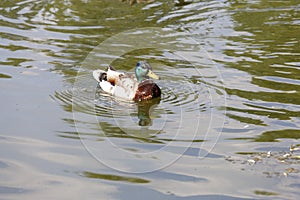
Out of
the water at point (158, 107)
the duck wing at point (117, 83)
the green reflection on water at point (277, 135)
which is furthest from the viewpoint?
the duck wing at point (117, 83)

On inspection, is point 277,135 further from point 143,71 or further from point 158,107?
point 143,71

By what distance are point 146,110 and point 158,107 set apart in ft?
0.65

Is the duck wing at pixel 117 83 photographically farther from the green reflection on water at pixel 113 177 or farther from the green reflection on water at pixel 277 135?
the green reflection on water at pixel 113 177

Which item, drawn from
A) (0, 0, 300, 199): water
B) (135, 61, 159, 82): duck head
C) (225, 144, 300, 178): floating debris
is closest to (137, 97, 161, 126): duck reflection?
(0, 0, 300, 199): water

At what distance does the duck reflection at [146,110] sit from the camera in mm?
10125

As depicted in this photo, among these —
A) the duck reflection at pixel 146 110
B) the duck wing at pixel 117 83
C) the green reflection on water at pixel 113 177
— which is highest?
the green reflection on water at pixel 113 177

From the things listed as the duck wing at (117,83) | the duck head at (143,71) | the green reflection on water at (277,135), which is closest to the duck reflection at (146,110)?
the duck wing at (117,83)

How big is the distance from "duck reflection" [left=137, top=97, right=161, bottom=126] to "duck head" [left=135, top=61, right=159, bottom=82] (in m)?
0.55

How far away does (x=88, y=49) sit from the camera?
1412 centimetres

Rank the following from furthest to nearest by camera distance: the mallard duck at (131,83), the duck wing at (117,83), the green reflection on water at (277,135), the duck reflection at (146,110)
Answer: the duck wing at (117,83)
the mallard duck at (131,83)
the duck reflection at (146,110)
the green reflection on water at (277,135)

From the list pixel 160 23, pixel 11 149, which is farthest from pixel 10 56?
pixel 11 149

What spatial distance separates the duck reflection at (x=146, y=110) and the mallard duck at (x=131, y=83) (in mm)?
82

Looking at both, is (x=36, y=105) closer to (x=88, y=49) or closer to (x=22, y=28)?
(x=88, y=49)

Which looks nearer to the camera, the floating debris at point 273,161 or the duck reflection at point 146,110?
the floating debris at point 273,161
